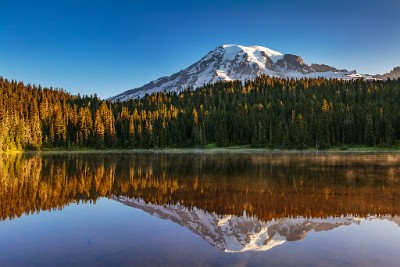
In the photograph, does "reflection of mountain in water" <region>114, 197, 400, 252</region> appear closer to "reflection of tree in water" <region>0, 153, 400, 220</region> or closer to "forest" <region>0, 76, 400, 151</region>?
"reflection of tree in water" <region>0, 153, 400, 220</region>

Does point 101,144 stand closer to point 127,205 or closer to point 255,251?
point 127,205

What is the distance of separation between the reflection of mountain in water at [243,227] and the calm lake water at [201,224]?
49 mm

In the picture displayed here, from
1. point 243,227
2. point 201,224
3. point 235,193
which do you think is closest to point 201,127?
point 235,193

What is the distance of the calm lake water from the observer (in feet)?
44.9

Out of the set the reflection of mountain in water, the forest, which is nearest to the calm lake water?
the reflection of mountain in water

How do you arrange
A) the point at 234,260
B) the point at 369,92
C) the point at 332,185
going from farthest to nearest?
the point at 369,92
the point at 332,185
the point at 234,260

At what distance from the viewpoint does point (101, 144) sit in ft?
445

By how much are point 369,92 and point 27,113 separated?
157891 mm

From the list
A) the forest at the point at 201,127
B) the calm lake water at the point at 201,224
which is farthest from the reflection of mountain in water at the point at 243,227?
the forest at the point at 201,127

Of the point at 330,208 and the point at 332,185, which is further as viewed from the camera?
the point at 332,185

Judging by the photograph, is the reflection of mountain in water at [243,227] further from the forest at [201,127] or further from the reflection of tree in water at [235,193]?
the forest at [201,127]

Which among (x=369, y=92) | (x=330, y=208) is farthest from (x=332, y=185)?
(x=369, y=92)

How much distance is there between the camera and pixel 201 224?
752 inches

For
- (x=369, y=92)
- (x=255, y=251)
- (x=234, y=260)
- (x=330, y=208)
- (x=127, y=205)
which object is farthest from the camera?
(x=369, y=92)
